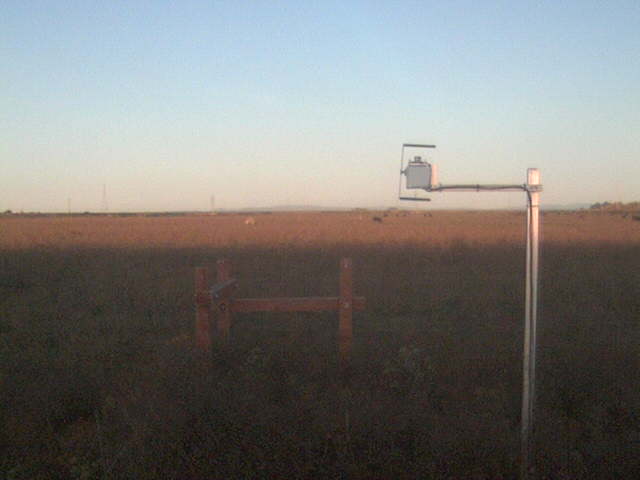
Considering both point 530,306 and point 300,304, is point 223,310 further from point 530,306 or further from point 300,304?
point 530,306

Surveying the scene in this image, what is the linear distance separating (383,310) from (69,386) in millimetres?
5445

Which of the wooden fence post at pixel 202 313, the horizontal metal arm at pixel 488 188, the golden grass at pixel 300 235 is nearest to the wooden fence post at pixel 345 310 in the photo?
the wooden fence post at pixel 202 313

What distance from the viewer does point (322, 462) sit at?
4.11 m

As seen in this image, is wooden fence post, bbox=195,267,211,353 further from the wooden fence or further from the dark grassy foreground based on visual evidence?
the dark grassy foreground

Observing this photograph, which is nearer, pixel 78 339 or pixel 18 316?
pixel 78 339

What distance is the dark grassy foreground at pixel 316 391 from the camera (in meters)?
4.19

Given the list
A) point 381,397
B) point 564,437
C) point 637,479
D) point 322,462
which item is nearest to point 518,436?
point 564,437

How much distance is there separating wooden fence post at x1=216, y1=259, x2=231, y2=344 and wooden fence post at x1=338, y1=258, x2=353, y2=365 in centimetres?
124

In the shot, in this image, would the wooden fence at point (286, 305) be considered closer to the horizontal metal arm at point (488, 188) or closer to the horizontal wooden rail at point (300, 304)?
the horizontal wooden rail at point (300, 304)

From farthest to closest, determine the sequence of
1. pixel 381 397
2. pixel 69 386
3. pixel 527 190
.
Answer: pixel 69 386 < pixel 381 397 < pixel 527 190

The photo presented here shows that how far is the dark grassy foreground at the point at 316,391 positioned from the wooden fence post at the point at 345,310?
0.53 ft

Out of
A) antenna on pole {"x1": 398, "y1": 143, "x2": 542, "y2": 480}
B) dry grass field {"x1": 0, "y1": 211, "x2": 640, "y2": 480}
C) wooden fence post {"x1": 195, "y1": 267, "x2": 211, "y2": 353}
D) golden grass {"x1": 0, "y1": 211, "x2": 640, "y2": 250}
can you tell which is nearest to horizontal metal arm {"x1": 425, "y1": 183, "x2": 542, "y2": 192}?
antenna on pole {"x1": 398, "y1": 143, "x2": 542, "y2": 480}

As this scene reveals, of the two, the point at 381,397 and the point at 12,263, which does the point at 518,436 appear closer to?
the point at 381,397

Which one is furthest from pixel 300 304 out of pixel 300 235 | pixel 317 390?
pixel 300 235
